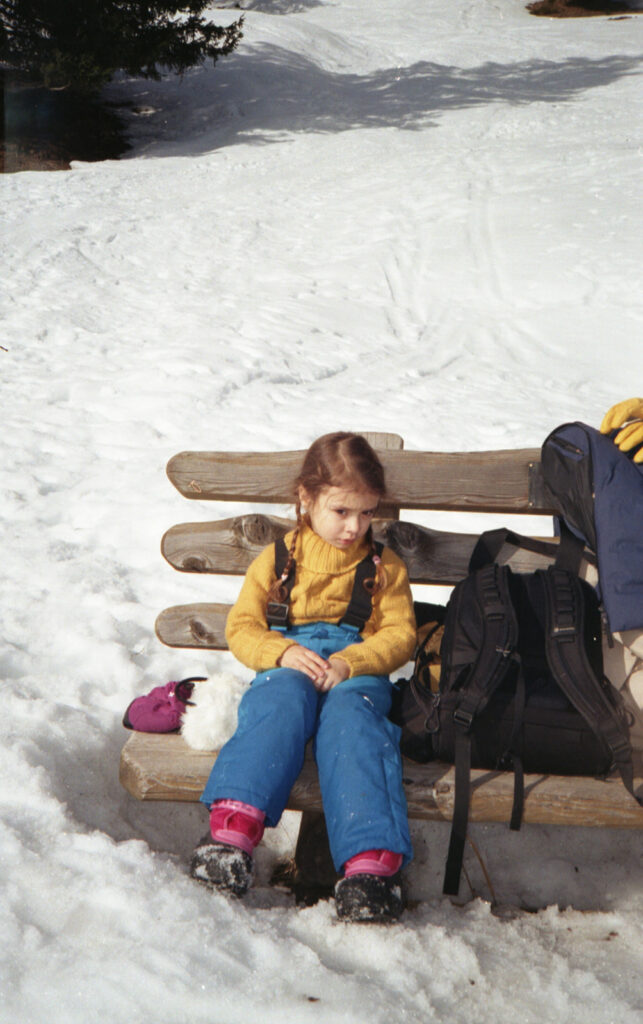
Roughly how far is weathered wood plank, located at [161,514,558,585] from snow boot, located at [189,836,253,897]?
3.98ft

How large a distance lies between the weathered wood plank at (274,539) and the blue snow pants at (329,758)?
651 mm

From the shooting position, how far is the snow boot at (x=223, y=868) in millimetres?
2395

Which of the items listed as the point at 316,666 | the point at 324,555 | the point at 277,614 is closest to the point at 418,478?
the point at 324,555

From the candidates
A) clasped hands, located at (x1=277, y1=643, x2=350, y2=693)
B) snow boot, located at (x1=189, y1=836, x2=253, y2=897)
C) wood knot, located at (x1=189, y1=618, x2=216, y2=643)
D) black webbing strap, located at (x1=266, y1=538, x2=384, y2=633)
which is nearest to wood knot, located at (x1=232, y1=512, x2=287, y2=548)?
black webbing strap, located at (x1=266, y1=538, x2=384, y2=633)

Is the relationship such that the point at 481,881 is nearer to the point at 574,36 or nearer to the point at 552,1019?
the point at 552,1019

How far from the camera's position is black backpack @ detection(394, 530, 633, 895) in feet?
8.61

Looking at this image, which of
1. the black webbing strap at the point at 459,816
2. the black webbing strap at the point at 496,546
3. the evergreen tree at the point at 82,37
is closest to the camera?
the black webbing strap at the point at 459,816

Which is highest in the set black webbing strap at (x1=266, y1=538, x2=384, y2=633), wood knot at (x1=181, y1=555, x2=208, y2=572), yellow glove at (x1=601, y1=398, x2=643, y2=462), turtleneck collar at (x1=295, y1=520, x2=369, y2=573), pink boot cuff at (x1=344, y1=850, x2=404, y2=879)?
yellow glove at (x1=601, y1=398, x2=643, y2=462)

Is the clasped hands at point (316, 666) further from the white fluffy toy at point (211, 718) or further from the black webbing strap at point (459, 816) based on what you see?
the black webbing strap at point (459, 816)

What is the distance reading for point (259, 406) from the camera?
6.24 m

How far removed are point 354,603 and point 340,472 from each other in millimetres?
493

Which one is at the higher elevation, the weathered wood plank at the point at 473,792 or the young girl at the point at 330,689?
the young girl at the point at 330,689

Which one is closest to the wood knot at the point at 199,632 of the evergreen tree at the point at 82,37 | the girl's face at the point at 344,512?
the girl's face at the point at 344,512

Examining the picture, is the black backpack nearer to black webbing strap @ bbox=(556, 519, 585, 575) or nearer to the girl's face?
black webbing strap @ bbox=(556, 519, 585, 575)
